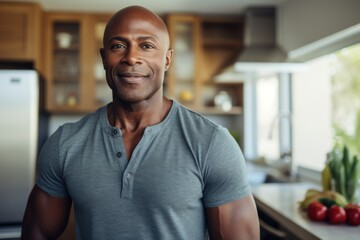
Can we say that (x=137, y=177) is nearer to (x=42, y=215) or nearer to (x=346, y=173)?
(x=42, y=215)

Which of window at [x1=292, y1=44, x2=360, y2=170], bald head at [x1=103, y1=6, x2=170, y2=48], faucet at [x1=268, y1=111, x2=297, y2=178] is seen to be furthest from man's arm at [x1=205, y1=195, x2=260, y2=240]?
faucet at [x1=268, y1=111, x2=297, y2=178]

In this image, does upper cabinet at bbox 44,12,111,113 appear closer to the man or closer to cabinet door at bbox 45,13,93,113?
cabinet door at bbox 45,13,93,113

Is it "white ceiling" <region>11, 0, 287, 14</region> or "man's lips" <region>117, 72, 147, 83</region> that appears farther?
"white ceiling" <region>11, 0, 287, 14</region>

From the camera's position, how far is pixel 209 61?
3.89 m

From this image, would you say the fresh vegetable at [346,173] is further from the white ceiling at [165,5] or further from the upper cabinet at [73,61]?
the upper cabinet at [73,61]

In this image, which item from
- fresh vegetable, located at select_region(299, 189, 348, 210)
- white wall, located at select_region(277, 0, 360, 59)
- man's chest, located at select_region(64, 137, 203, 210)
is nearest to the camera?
man's chest, located at select_region(64, 137, 203, 210)

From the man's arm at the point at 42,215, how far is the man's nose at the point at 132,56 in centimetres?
37

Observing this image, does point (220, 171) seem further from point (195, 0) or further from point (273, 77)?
point (273, 77)

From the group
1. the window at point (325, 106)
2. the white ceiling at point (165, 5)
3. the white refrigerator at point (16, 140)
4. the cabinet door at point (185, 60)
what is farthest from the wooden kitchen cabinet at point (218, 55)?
the white refrigerator at point (16, 140)

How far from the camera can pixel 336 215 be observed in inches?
63.5

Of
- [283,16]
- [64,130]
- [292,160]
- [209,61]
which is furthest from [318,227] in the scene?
[209,61]

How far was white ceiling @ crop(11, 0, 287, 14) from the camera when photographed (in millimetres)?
3266

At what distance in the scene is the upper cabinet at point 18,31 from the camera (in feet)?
10.9

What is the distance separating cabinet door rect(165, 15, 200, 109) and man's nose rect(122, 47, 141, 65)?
277cm
